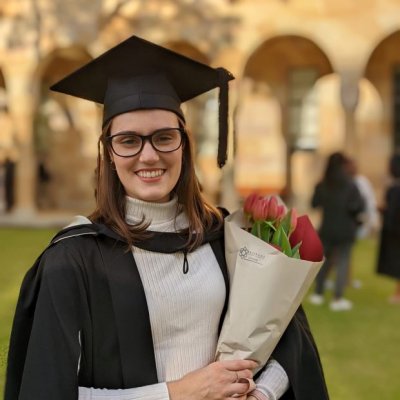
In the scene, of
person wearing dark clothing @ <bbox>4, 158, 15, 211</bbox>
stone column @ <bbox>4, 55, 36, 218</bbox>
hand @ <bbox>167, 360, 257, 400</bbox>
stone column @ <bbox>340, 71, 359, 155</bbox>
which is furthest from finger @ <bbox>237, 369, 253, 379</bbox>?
person wearing dark clothing @ <bbox>4, 158, 15, 211</bbox>

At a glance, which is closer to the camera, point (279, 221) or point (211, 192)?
point (279, 221)

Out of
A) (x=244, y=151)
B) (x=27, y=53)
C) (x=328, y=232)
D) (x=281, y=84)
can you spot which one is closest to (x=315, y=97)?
(x=281, y=84)

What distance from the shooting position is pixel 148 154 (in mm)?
1928

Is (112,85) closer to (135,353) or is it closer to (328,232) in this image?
(135,353)

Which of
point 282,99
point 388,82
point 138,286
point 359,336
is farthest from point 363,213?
point 282,99

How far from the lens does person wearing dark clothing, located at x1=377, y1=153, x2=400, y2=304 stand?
320 inches

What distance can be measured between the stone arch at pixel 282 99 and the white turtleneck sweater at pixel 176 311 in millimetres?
13859

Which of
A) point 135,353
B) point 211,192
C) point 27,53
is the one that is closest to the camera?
point 135,353

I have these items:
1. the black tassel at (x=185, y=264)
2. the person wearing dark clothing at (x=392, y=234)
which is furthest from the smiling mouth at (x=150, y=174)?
the person wearing dark clothing at (x=392, y=234)

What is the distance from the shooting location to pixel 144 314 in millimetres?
1892

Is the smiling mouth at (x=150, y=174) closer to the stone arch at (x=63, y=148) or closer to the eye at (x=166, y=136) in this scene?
the eye at (x=166, y=136)

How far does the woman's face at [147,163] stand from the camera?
1.95 metres

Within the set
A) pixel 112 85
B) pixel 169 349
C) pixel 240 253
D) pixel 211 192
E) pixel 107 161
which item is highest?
pixel 112 85

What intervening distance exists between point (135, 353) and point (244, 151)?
1443 cm
